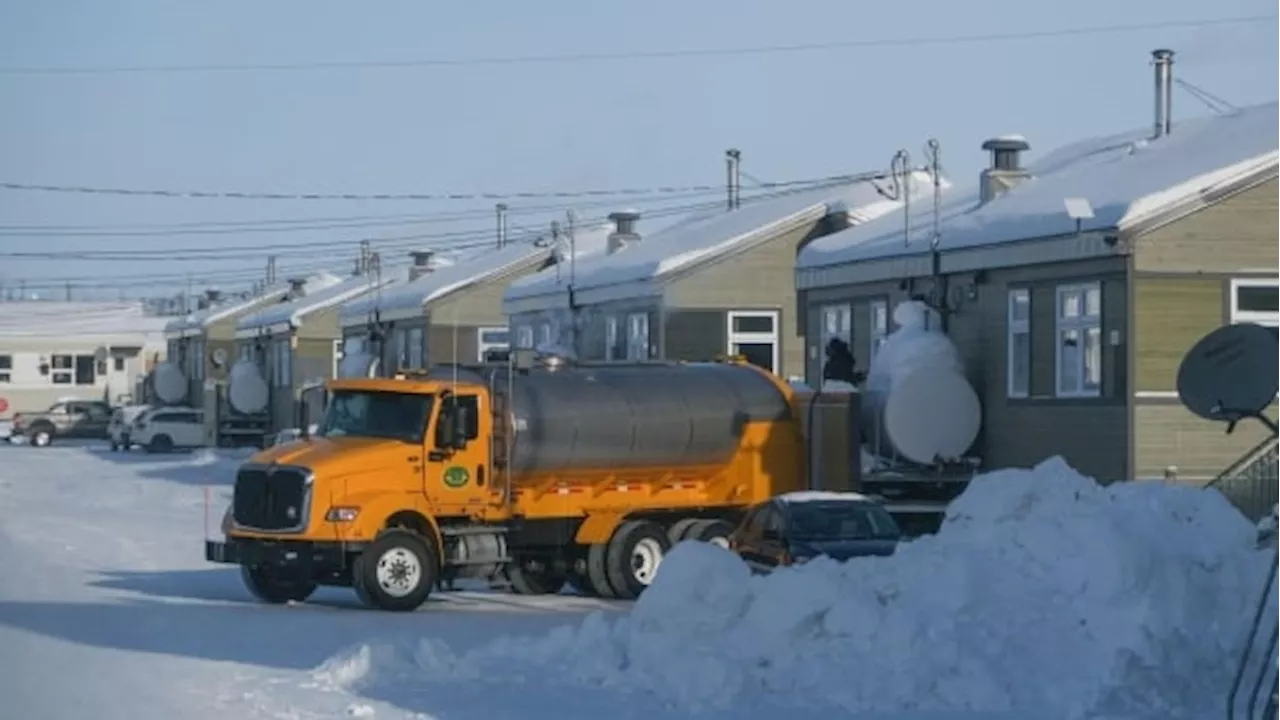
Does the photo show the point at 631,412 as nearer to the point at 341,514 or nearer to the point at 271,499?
the point at 341,514

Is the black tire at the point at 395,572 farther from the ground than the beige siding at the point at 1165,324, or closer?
closer

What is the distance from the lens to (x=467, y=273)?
6838cm

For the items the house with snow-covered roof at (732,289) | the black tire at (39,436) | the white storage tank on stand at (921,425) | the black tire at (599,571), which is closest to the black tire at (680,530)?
the black tire at (599,571)

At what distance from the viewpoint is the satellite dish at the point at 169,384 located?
9869cm

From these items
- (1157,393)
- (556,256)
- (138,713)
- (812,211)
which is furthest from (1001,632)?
(556,256)

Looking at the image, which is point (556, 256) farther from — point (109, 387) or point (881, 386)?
point (109, 387)

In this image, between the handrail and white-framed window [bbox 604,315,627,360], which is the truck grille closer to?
the handrail

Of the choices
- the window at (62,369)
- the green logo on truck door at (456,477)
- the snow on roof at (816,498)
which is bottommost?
the snow on roof at (816,498)

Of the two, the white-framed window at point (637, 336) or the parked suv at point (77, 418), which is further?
the parked suv at point (77, 418)

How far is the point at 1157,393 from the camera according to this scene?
102 feet

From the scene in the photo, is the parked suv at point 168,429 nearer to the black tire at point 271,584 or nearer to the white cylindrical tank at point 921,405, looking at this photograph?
the white cylindrical tank at point 921,405

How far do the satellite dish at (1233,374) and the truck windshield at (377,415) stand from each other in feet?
35.9

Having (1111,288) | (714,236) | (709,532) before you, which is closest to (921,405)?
(1111,288)

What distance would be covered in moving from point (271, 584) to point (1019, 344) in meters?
12.8
